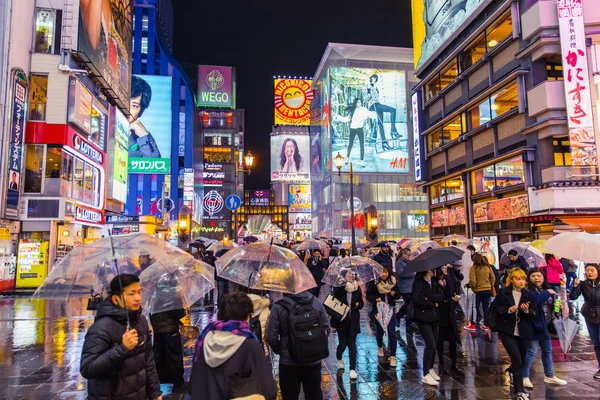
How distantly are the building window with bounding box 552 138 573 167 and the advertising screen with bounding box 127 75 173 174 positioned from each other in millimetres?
54718

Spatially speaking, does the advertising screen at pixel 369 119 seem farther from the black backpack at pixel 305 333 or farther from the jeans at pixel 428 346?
the black backpack at pixel 305 333

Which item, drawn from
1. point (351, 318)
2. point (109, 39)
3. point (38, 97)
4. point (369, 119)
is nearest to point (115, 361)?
point (351, 318)

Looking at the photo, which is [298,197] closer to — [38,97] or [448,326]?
[38,97]

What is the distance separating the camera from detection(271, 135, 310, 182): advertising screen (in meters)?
91.4

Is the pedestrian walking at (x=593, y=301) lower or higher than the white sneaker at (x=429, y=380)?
higher

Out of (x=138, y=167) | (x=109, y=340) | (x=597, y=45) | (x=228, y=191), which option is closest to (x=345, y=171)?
(x=138, y=167)

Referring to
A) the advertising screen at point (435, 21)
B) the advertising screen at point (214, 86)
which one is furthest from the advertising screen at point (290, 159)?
the advertising screen at point (435, 21)

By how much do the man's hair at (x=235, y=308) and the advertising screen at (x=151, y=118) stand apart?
65672 mm

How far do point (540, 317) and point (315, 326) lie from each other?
12.8ft

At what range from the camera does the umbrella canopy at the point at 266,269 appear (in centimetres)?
529

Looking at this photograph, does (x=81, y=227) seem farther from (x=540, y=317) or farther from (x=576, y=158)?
(x=576, y=158)

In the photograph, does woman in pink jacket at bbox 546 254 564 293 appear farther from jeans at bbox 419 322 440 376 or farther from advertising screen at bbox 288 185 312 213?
advertising screen at bbox 288 185 312 213

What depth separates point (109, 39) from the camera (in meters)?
33.0

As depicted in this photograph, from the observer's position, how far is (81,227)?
2747 cm
